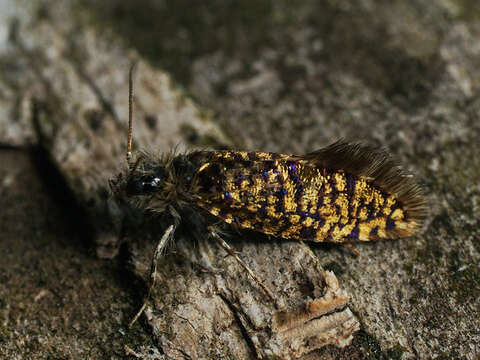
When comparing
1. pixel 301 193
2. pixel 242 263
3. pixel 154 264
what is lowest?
pixel 154 264

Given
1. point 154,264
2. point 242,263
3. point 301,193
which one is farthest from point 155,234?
point 301,193

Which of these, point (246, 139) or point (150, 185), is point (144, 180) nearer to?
point (150, 185)

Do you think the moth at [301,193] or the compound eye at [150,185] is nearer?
the moth at [301,193]

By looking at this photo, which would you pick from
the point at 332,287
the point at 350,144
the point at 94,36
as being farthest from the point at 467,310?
the point at 94,36

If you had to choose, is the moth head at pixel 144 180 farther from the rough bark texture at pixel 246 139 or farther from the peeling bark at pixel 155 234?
the rough bark texture at pixel 246 139

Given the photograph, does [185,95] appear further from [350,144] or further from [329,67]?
[350,144]

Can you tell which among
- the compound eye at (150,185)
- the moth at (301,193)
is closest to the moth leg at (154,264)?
the moth at (301,193)
